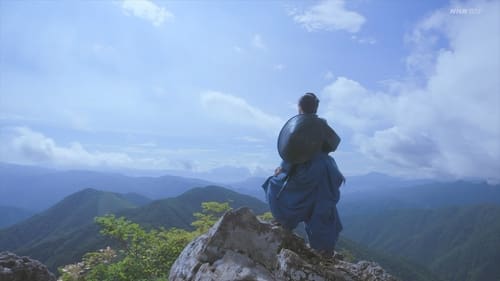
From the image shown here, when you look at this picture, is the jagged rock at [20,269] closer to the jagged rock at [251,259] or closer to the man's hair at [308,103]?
the jagged rock at [251,259]

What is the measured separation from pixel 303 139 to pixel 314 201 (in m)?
1.32

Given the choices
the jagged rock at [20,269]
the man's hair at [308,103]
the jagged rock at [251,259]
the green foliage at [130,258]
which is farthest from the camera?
the green foliage at [130,258]

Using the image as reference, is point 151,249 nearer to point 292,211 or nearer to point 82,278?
point 82,278

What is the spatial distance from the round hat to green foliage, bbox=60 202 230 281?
5063 millimetres

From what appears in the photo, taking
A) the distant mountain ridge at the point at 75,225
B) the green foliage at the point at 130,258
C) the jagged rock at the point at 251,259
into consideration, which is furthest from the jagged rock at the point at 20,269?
the distant mountain ridge at the point at 75,225

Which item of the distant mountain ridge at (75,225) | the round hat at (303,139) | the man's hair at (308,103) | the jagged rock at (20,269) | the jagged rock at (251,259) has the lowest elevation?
the distant mountain ridge at (75,225)

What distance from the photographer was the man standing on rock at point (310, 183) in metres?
7.37

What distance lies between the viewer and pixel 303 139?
290 inches

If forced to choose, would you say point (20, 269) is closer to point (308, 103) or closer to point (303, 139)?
point (303, 139)

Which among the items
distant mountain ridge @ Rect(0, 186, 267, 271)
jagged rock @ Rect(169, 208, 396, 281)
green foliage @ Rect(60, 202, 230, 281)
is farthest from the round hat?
distant mountain ridge @ Rect(0, 186, 267, 271)

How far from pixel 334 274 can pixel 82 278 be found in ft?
24.8

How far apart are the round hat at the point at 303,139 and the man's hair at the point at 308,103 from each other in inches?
7.0

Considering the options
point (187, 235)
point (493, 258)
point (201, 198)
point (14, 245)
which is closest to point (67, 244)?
point (14, 245)

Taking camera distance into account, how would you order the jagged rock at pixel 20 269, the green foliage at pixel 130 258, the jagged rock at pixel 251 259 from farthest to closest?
the green foliage at pixel 130 258 < the jagged rock at pixel 20 269 < the jagged rock at pixel 251 259
